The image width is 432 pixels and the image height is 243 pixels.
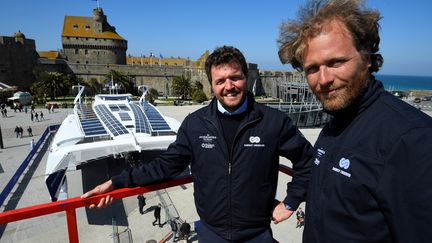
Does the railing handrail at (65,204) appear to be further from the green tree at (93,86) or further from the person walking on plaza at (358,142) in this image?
the green tree at (93,86)

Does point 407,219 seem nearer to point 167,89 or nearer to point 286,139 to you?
point 286,139

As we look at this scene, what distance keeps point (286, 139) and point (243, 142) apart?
15.6 inches

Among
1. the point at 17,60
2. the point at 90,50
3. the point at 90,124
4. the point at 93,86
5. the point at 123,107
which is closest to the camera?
the point at 90,124

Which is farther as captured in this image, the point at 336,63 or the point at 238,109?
the point at 238,109

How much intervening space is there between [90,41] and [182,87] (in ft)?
80.5

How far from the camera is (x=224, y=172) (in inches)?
97.7

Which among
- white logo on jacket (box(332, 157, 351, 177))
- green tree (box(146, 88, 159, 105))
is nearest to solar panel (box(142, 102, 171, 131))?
white logo on jacket (box(332, 157, 351, 177))

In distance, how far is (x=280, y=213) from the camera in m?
2.50

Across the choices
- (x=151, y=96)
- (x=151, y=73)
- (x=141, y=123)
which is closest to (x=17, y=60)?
(x=151, y=73)

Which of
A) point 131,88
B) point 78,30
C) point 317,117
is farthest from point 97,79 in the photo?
point 317,117

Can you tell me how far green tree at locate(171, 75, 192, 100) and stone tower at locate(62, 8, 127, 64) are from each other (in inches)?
741

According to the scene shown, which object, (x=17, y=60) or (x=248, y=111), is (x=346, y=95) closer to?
(x=248, y=111)

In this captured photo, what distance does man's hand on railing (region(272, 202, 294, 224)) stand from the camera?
2.47 m

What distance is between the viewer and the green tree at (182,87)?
5334cm
